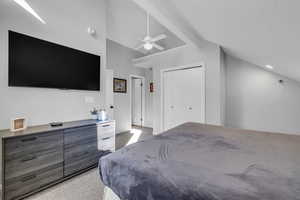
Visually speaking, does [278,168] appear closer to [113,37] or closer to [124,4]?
[124,4]

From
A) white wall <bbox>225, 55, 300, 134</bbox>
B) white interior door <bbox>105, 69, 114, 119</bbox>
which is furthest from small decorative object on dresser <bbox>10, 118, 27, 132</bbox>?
white wall <bbox>225, 55, 300, 134</bbox>

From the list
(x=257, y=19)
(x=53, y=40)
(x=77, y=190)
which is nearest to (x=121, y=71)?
(x=53, y=40)

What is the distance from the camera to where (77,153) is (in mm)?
2039

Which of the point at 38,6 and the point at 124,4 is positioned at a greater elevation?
the point at 124,4

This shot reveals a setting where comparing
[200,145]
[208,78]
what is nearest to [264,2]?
[200,145]

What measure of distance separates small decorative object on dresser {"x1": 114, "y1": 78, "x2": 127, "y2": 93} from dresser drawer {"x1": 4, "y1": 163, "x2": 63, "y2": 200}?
289 centimetres

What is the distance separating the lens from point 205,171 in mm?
784

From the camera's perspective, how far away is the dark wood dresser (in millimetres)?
1466

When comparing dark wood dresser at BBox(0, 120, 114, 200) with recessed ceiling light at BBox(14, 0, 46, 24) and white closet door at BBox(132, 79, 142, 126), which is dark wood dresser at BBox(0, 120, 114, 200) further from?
white closet door at BBox(132, 79, 142, 126)

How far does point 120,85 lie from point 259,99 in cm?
398

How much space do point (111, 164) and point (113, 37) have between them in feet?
14.0

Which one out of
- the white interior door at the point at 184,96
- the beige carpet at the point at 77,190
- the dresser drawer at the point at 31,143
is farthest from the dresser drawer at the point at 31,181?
the white interior door at the point at 184,96

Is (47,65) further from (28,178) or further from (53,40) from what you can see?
(28,178)

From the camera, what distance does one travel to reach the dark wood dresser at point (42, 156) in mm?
1466
